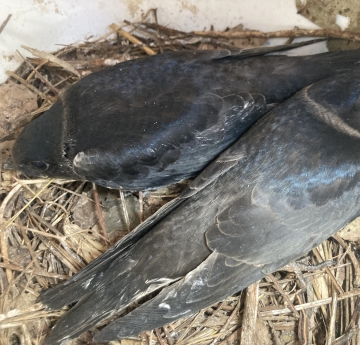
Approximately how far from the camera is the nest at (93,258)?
6.00 feet

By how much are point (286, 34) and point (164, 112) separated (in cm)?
105

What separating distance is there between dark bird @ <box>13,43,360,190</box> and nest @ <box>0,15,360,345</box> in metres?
0.31

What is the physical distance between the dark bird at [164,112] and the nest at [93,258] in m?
0.31

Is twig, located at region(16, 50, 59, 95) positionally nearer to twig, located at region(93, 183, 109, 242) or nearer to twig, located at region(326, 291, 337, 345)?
twig, located at region(93, 183, 109, 242)

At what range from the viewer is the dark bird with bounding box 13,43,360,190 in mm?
1646

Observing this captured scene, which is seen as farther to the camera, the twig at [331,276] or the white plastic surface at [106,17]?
the white plastic surface at [106,17]

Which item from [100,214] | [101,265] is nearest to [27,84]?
[100,214]

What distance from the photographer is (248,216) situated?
142 centimetres

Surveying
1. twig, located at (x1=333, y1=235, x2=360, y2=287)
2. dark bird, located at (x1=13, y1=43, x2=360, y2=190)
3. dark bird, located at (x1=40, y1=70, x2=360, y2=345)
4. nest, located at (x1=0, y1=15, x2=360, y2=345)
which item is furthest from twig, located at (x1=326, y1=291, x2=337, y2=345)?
dark bird, located at (x1=13, y1=43, x2=360, y2=190)

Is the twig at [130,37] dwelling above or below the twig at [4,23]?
below

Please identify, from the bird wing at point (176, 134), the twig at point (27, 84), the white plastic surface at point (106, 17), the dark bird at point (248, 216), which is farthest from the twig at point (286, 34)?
the twig at point (27, 84)

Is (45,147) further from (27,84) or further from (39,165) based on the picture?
(27,84)

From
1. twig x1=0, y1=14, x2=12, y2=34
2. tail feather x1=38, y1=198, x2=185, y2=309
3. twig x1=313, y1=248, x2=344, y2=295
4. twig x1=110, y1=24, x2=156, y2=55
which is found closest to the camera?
tail feather x1=38, y1=198, x2=185, y2=309

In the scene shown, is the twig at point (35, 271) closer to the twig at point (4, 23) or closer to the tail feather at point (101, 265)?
the tail feather at point (101, 265)
